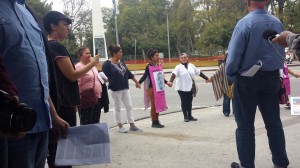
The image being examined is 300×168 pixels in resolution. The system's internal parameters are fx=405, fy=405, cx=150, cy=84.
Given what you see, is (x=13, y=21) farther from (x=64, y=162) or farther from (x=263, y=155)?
(x=263, y=155)

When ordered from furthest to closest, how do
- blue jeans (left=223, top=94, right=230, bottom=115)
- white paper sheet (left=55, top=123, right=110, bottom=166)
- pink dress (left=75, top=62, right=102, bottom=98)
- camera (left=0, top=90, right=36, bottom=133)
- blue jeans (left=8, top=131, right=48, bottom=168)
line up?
blue jeans (left=223, top=94, right=230, bottom=115) < pink dress (left=75, top=62, right=102, bottom=98) < white paper sheet (left=55, top=123, right=110, bottom=166) < blue jeans (left=8, top=131, right=48, bottom=168) < camera (left=0, top=90, right=36, bottom=133)

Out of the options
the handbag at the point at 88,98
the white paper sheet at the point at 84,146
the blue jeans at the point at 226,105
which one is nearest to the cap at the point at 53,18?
the white paper sheet at the point at 84,146

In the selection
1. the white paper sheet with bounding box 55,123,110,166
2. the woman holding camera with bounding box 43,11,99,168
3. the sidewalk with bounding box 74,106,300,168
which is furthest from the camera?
the sidewalk with bounding box 74,106,300,168

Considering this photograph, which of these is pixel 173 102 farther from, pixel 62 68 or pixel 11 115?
pixel 11 115

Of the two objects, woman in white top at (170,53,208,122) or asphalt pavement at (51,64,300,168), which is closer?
asphalt pavement at (51,64,300,168)

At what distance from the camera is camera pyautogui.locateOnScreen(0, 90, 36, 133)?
1.66 metres

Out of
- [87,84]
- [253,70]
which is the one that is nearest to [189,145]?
[87,84]

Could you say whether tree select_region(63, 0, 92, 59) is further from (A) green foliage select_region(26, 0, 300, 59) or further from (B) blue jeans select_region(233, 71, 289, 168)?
(B) blue jeans select_region(233, 71, 289, 168)

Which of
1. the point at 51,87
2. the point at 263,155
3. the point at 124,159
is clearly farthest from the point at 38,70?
the point at 263,155

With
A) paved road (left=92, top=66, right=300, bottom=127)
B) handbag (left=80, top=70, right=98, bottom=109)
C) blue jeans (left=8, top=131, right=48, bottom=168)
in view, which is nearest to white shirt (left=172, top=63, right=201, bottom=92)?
paved road (left=92, top=66, right=300, bottom=127)

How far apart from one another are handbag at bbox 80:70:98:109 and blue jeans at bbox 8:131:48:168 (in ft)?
11.1

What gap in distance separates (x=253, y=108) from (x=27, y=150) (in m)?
2.71

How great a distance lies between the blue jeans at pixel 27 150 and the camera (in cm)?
222

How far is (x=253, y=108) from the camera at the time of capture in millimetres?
4312
